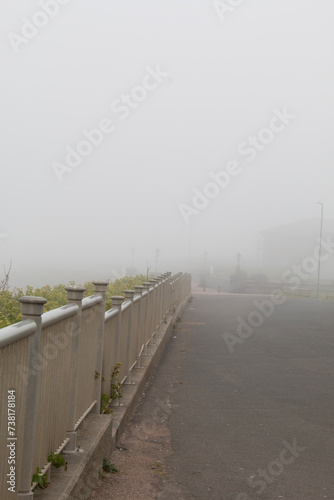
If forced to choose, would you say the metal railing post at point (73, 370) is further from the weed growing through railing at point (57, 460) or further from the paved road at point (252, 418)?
the paved road at point (252, 418)

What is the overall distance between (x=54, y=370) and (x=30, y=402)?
74cm

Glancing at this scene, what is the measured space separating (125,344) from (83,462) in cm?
358

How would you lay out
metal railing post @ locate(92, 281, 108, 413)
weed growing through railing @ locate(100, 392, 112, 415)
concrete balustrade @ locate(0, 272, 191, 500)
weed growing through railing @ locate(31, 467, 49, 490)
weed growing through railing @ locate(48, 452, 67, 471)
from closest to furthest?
concrete balustrade @ locate(0, 272, 191, 500) < weed growing through railing @ locate(31, 467, 49, 490) < weed growing through railing @ locate(48, 452, 67, 471) < metal railing post @ locate(92, 281, 108, 413) < weed growing through railing @ locate(100, 392, 112, 415)

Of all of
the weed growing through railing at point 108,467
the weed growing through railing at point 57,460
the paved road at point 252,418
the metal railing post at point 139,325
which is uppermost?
the metal railing post at point 139,325

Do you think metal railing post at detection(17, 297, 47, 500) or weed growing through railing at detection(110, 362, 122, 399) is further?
weed growing through railing at detection(110, 362, 122, 399)

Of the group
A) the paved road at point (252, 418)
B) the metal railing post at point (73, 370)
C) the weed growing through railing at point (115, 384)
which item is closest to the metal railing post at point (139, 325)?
the paved road at point (252, 418)

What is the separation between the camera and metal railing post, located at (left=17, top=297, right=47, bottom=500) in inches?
147

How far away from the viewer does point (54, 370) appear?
178 inches

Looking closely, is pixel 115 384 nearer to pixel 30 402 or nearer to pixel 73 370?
pixel 73 370

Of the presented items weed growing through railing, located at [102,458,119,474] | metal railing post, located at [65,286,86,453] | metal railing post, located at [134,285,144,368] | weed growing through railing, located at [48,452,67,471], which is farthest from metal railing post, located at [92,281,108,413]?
metal railing post, located at [134,285,144,368]

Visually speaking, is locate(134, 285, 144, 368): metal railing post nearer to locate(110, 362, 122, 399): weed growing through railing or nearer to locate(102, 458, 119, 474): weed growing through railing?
locate(110, 362, 122, 399): weed growing through railing

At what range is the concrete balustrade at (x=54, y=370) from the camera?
3533 mm

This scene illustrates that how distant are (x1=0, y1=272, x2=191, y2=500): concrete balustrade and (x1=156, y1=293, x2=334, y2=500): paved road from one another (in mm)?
1043

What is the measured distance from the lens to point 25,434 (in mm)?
3771
